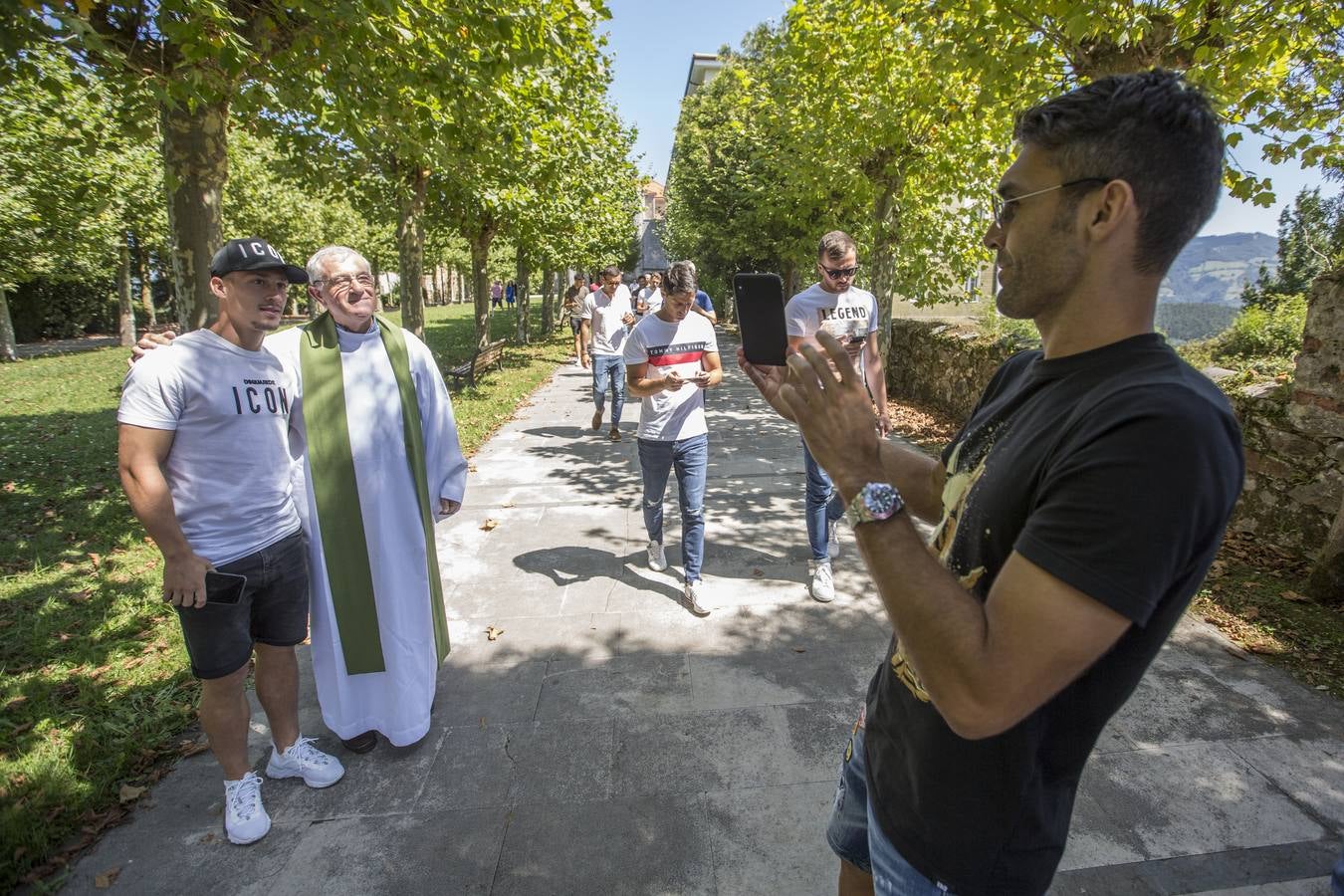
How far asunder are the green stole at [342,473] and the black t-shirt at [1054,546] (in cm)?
242

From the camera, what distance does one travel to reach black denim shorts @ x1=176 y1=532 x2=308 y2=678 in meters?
2.59

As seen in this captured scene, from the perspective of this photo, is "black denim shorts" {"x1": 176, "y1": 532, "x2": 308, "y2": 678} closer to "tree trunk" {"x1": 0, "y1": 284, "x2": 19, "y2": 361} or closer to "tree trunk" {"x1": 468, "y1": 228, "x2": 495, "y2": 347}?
"tree trunk" {"x1": 468, "y1": 228, "x2": 495, "y2": 347}

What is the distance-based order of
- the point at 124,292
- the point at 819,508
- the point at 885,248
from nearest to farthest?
the point at 819,508
the point at 885,248
the point at 124,292

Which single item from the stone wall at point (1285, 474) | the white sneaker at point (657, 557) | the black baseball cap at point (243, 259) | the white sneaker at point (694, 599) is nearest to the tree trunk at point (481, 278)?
the white sneaker at point (657, 557)

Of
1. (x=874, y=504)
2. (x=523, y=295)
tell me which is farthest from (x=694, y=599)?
(x=523, y=295)

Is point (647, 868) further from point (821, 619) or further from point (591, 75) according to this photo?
point (591, 75)

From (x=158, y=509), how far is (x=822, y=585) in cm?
375

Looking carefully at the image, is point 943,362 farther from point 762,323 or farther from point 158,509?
point 158,509

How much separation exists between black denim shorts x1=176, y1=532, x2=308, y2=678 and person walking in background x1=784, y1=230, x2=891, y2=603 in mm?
3048

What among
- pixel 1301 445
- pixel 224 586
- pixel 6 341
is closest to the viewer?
pixel 224 586

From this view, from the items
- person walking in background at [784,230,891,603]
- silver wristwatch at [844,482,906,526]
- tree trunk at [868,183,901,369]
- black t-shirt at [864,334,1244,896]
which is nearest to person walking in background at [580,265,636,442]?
tree trunk at [868,183,901,369]

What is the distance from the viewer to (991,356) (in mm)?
9391

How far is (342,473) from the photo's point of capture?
301 centimetres

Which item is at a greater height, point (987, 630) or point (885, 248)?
point (885, 248)
